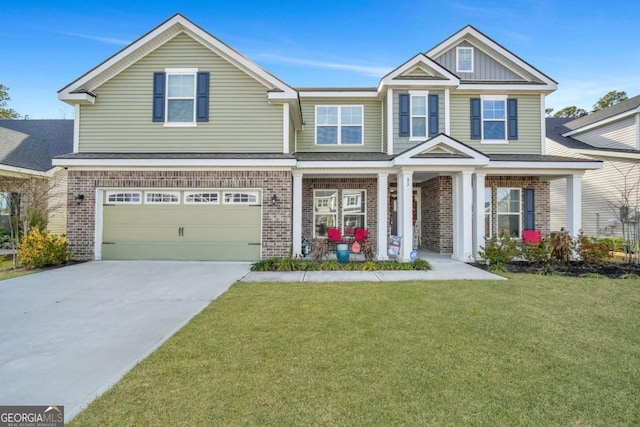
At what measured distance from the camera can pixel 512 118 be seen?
478 inches

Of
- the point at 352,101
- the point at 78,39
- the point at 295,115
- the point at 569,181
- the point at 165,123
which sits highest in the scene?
the point at 78,39

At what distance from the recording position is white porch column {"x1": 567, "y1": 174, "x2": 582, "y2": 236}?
34.5ft

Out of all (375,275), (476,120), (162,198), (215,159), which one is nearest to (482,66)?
(476,120)

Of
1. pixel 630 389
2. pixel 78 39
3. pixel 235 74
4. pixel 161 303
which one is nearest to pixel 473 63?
pixel 235 74

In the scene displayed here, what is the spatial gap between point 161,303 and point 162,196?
553 cm

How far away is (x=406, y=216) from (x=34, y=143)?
56.6 ft

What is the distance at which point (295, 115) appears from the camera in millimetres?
11469

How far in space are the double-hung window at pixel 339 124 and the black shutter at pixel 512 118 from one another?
19.2ft

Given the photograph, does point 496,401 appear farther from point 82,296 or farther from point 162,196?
point 162,196

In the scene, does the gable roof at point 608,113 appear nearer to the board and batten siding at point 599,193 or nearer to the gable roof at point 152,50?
the board and batten siding at point 599,193

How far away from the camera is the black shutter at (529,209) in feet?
40.7

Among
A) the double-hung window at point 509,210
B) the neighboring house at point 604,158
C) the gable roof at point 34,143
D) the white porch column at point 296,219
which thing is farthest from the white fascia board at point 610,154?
the gable roof at point 34,143

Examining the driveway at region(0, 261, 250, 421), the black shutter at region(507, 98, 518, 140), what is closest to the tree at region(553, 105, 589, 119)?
the black shutter at region(507, 98, 518, 140)

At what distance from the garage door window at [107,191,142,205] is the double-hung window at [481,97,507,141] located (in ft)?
42.7
